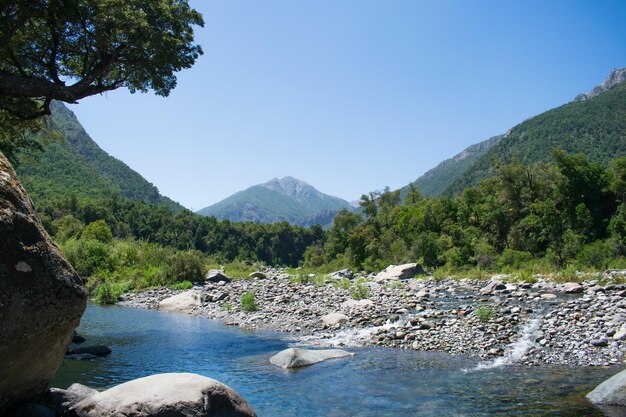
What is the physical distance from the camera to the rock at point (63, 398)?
8.20 m

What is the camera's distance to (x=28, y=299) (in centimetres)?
652

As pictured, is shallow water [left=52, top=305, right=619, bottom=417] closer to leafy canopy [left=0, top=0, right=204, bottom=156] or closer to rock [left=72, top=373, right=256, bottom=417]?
rock [left=72, top=373, right=256, bottom=417]

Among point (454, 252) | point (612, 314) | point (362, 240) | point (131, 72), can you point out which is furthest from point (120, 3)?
point (362, 240)

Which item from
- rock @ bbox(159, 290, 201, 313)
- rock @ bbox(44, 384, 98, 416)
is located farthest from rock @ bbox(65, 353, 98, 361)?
rock @ bbox(159, 290, 201, 313)

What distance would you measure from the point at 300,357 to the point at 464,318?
9.09 metres

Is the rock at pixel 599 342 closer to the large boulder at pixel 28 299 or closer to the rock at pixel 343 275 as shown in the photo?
the large boulder at pixel 28 299

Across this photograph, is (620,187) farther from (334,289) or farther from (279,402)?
(279,402)

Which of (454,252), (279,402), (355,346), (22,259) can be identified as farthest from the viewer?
(454,252)

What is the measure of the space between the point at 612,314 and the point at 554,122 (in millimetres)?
186302

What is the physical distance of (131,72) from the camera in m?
17.7

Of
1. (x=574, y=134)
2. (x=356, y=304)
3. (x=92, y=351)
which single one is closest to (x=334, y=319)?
(x=356, y=304)

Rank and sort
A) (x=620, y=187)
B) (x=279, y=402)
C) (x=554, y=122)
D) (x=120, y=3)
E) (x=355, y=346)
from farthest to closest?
(x=554, y=122)
(x=620, y=187)
(x=355, y=346)
(x=120, y=3)
(x=279, y=402)

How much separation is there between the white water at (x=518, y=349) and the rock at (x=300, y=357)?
4.63m

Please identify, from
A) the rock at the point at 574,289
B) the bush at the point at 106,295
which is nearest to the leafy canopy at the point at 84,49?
the bush at the point at 106,295
